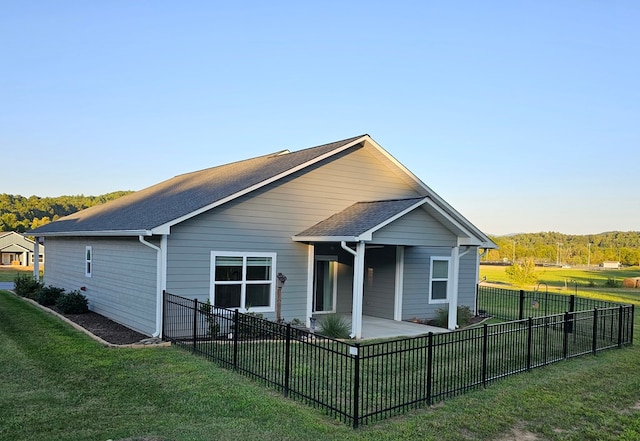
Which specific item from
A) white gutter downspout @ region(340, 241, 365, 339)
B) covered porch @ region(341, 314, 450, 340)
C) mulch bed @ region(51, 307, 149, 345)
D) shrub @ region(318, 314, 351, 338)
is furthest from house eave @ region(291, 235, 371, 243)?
mulch bed @ region(51, 307, 149, 345)

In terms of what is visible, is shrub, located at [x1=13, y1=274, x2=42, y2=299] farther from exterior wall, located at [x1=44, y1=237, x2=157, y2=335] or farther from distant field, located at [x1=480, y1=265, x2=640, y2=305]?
distant field, located at [x1=480, y1=265, x2=640, y2=305]

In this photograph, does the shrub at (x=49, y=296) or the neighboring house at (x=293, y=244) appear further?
the shrub at (x=49, y=296)

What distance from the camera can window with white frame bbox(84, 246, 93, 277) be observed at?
56.9 feet

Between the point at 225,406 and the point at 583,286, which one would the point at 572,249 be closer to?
the point at 583,286

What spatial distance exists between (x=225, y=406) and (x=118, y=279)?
353 inches

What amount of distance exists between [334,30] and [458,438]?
15996 millimetres

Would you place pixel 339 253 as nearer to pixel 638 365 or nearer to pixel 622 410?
pixel 638 365

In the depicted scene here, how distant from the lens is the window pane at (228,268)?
13.7 m

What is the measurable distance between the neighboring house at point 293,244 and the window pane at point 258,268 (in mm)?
29

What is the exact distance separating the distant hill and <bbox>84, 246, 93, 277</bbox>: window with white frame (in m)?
61.8

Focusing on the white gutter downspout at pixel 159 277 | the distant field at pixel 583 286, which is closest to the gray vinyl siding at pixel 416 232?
the white gutter downspout at pixel 159 277

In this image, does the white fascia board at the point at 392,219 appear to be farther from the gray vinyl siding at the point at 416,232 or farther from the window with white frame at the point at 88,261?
the window with white frame at the point at 88,261

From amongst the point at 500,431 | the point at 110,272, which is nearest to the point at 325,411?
the point at 500,431

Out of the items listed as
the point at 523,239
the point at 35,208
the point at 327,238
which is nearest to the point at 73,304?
the point at 327,238
